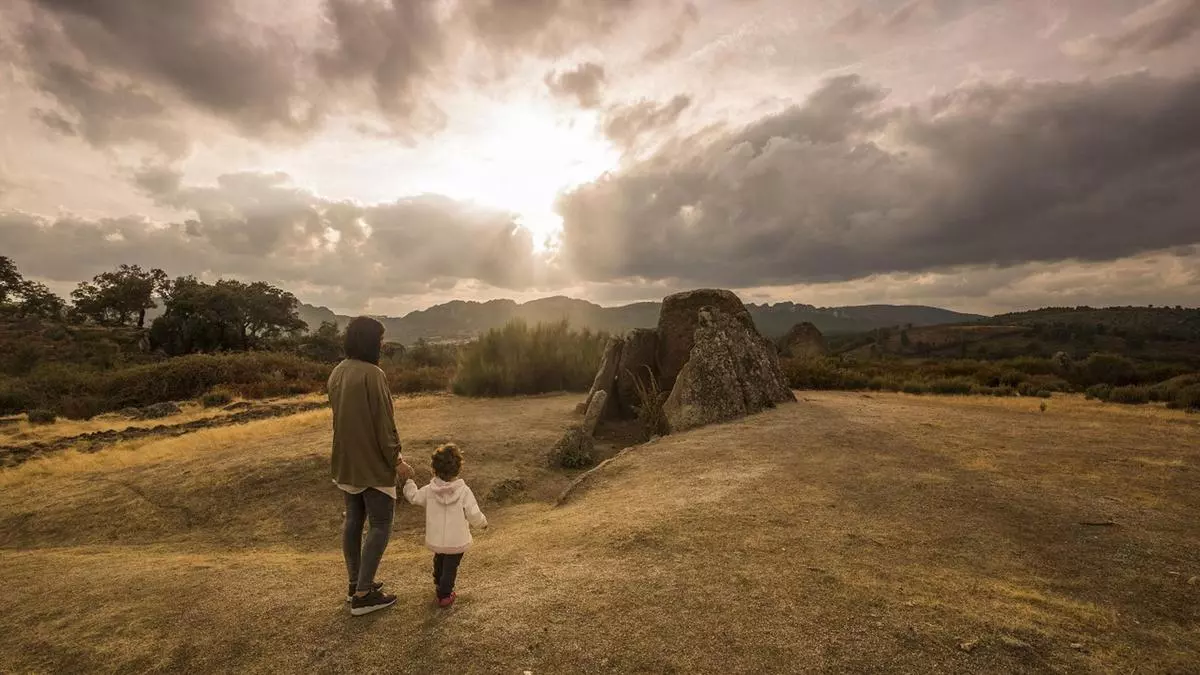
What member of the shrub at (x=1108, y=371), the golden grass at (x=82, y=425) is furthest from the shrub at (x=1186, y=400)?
the golden grass at (x=82, y=425)

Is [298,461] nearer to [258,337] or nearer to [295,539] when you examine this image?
[295,539]

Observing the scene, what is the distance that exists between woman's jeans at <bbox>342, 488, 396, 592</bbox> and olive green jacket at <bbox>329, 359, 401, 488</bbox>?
0.51ft

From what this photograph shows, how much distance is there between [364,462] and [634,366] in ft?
33.9

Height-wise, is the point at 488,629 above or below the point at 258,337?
below

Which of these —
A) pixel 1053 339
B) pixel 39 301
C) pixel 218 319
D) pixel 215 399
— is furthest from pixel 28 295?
pixel 1053 339

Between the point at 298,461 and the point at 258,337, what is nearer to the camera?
the point at 298,461

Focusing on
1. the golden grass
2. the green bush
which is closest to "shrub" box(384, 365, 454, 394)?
the golden grass

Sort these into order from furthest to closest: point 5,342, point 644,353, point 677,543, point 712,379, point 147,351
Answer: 1. point 147,351
2. point 5,342
3. point 644,353
4. point 712,379
5. point 677,543

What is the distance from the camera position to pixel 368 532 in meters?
4.22

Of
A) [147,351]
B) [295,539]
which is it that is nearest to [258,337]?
[147,351]

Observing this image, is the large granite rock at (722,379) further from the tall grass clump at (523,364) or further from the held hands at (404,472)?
the held hands at (404,472)

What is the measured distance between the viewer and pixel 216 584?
16.1 feet

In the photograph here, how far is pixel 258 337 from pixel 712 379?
34.0 meters

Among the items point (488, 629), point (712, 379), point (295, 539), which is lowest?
point (295, 539)
